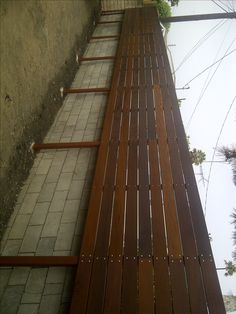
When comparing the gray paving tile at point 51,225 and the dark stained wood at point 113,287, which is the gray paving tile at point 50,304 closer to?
the dark stained wood at point 113,287

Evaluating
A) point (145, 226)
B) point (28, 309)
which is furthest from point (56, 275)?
point (145, 226)

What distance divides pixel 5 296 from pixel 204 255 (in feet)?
7.26

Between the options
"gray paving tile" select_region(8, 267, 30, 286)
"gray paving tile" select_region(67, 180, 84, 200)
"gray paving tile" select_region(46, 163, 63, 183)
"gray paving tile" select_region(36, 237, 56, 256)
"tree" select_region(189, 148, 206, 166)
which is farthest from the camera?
"tree" select_region(189, 148, 206, 166)

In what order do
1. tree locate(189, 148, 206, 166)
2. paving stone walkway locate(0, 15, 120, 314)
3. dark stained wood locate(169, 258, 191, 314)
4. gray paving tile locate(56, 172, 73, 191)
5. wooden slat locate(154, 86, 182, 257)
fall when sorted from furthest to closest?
tree locate(189, 148, 206, 166), gray paving tile locate(56, 172, 73, 191), wooden slat locate(154, 86, 182, 257), paving stone walkway locate(0, 15, 120, 314), dark stained wood locate(169, 258, 191, 314)

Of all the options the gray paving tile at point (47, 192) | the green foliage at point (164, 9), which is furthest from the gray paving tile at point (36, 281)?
the green foliage at point (164, 9)

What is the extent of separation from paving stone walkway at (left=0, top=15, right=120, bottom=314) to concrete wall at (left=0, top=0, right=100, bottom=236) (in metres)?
0.23

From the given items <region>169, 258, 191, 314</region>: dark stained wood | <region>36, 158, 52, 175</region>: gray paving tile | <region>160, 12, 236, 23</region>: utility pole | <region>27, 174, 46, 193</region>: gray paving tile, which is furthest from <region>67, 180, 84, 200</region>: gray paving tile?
<region>160, 12, 236, 23</region>: utility pole

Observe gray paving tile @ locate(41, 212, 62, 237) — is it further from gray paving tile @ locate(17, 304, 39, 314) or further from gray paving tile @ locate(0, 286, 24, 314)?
gray paving tile @ locate(17, 304, 39, 314)

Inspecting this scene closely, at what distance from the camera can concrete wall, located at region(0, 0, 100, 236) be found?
419cm

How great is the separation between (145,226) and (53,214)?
1.32 m

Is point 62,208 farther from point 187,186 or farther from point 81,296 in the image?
point 187,186

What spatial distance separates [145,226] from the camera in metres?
3.70

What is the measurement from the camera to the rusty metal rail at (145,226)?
9.85 ft

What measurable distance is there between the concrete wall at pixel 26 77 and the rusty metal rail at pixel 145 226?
1199mm
